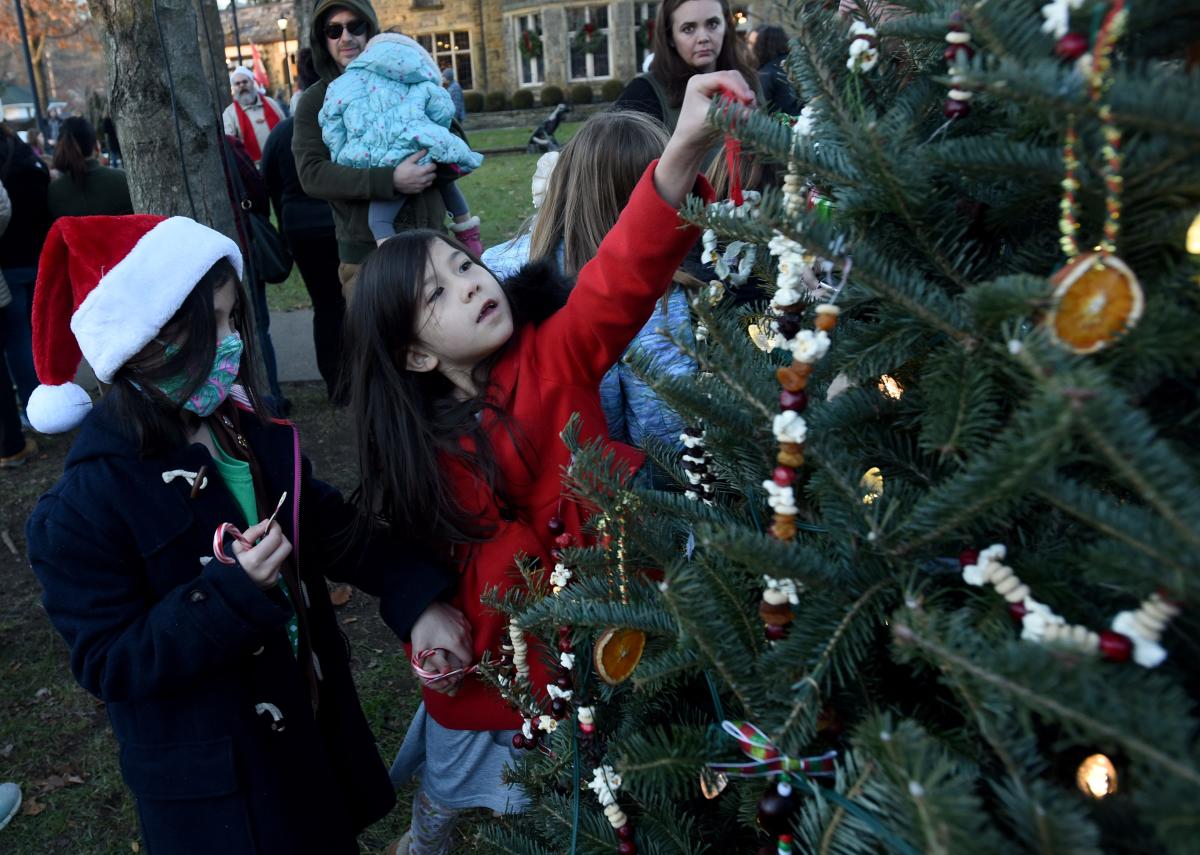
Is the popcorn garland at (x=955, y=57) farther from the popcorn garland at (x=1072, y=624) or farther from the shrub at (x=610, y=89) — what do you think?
the shrub at (x=610, y=89)

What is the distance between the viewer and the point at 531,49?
3384cm

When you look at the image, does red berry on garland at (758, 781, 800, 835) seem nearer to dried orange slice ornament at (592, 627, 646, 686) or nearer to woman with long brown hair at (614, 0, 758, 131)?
dried orange slice ornament at (592, 627, 646, 686)

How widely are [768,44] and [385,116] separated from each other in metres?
3.31

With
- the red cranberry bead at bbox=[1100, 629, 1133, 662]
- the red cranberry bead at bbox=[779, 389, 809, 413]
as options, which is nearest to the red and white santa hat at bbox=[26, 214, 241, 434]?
the red cranberry bead at bbox=[779, 389, 809, 413]

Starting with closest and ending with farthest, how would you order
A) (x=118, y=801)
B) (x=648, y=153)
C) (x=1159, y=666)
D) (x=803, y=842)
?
(x=1159, y=666)
(x=803, y=842)
(x=648, y=153)
(x=118, y=801)

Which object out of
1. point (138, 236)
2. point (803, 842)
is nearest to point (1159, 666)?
point (803, 842)

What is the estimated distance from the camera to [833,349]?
125cm

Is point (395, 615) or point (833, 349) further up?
point (833, 349)

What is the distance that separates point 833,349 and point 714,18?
3.59 metres

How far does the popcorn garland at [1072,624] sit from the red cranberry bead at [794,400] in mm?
262

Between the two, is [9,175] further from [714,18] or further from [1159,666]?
[1159,666]

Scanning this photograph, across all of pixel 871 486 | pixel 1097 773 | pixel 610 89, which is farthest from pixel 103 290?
pixel 610 89

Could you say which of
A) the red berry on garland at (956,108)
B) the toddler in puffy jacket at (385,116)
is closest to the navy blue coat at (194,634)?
the red berry on garland at (956,108)

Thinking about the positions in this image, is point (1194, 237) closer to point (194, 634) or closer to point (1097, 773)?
point (1097, 773)
